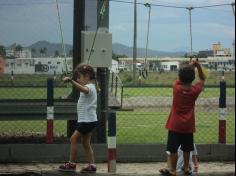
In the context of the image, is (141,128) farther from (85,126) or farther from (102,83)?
(85,126)

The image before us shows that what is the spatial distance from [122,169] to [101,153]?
66 centimetres

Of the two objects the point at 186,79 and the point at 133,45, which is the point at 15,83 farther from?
the point at 186,79

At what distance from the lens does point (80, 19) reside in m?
10.3

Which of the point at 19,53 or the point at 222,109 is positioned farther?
the point at 19,53

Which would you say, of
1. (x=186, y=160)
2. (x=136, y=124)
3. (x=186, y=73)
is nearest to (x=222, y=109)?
(x=186, y=160)

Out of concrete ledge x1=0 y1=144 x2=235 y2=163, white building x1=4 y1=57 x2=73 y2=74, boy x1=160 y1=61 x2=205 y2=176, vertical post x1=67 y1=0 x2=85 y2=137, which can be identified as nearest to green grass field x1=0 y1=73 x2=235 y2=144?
white building x1=4 y1=57 x2=73 y2=74

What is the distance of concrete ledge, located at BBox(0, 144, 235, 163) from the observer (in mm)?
9531

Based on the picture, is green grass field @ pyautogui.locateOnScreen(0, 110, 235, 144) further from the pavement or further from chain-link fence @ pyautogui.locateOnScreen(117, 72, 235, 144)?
the pavement

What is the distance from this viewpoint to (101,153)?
977cm

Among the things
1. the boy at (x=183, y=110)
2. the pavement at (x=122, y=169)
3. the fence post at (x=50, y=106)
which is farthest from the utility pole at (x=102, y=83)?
the boy at (x=183, y=110)

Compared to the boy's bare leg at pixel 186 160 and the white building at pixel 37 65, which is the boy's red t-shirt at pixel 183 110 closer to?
the boy's bare leg at pixel 186 160

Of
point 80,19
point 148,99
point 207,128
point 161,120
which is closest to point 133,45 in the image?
point 80,19

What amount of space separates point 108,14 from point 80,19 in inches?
22.0

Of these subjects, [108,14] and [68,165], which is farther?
[108,14]
